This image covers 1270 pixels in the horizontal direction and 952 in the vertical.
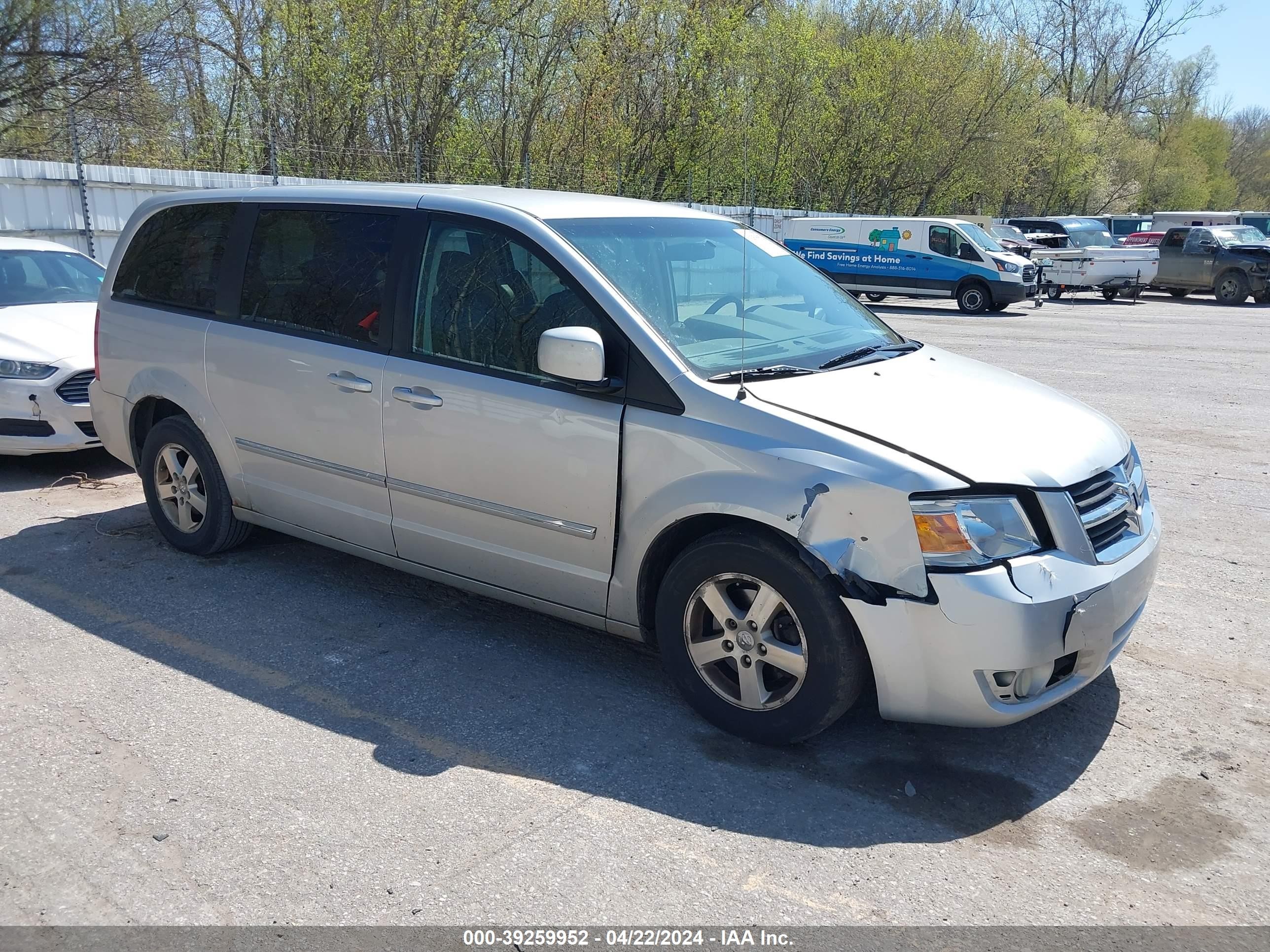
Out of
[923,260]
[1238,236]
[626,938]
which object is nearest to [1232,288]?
[1238,236]

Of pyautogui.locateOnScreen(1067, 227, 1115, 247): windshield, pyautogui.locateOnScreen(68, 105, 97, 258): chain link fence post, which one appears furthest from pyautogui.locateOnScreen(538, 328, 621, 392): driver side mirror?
pyautogui.locateOnScreen(1067, 227, 1115, 247): windshield

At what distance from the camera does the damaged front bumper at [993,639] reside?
3.24 meters

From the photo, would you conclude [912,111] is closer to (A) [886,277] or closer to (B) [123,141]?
(A) [886,277]

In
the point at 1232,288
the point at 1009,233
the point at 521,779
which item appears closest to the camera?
the point at 521,779

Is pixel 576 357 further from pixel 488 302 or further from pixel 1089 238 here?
pixel 1089 238

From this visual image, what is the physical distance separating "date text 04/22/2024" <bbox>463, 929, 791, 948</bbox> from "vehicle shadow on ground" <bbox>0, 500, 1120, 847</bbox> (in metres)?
0.47

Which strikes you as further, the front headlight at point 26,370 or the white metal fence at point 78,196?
the white metal fence at point 78,196

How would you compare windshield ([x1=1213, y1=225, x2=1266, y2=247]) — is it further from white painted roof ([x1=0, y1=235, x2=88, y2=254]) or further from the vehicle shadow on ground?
the vehicle shadow on ground

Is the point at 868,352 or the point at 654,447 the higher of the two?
the point at 868,352

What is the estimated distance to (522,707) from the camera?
398 centimetres

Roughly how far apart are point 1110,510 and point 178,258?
4.61m

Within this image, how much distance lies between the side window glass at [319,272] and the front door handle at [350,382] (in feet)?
0.54

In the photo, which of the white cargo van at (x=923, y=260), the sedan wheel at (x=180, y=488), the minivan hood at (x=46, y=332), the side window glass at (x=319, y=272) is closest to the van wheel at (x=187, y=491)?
the sedan wheel at (x=180, y=488)

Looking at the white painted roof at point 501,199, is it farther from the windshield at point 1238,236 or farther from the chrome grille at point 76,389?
the windshield at point 1238,236
